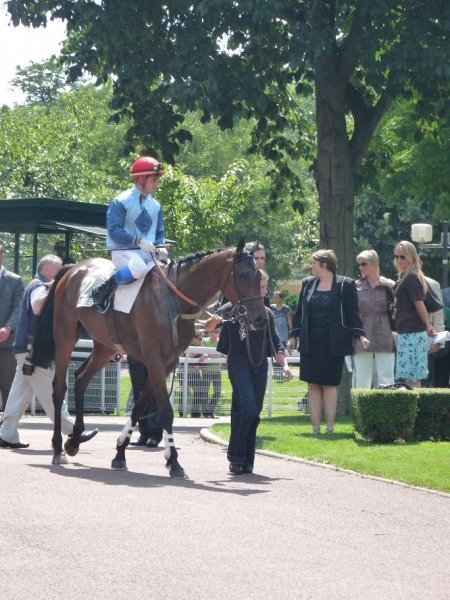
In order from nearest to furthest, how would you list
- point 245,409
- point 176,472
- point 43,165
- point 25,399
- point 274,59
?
1. point 176,472
2. point 245,409
3. point 25,399
4. point 274,59
5. point 43,165

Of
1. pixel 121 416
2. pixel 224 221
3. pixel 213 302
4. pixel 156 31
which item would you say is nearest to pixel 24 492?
pixel 213 302

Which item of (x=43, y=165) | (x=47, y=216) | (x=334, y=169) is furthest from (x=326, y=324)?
(x=43, y=165)

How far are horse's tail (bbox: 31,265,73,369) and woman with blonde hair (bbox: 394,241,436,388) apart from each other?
4208 mm

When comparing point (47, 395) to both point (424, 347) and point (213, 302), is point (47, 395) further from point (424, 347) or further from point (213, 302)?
point (424, 347)

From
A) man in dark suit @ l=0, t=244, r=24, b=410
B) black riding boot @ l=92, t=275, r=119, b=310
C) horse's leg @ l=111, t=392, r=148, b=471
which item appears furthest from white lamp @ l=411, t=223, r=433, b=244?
horse's leg @ l=111, t=392, r=148, b=471

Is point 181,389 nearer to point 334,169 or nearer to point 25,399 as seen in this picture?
point 334,169

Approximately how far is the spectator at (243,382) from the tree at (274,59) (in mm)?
7485

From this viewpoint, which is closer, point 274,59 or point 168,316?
point 168,316

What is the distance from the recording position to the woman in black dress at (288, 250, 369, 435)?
1567 cm

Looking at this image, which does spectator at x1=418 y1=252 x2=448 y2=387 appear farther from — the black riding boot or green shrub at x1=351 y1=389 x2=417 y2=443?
the black riding boot

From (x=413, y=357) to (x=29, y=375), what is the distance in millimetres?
4553

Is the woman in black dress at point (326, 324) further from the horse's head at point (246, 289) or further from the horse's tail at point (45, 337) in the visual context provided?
the horse's head at point (246, 289)

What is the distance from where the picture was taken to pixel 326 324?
619 inches

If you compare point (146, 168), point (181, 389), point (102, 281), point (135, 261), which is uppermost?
point (146, 168)
